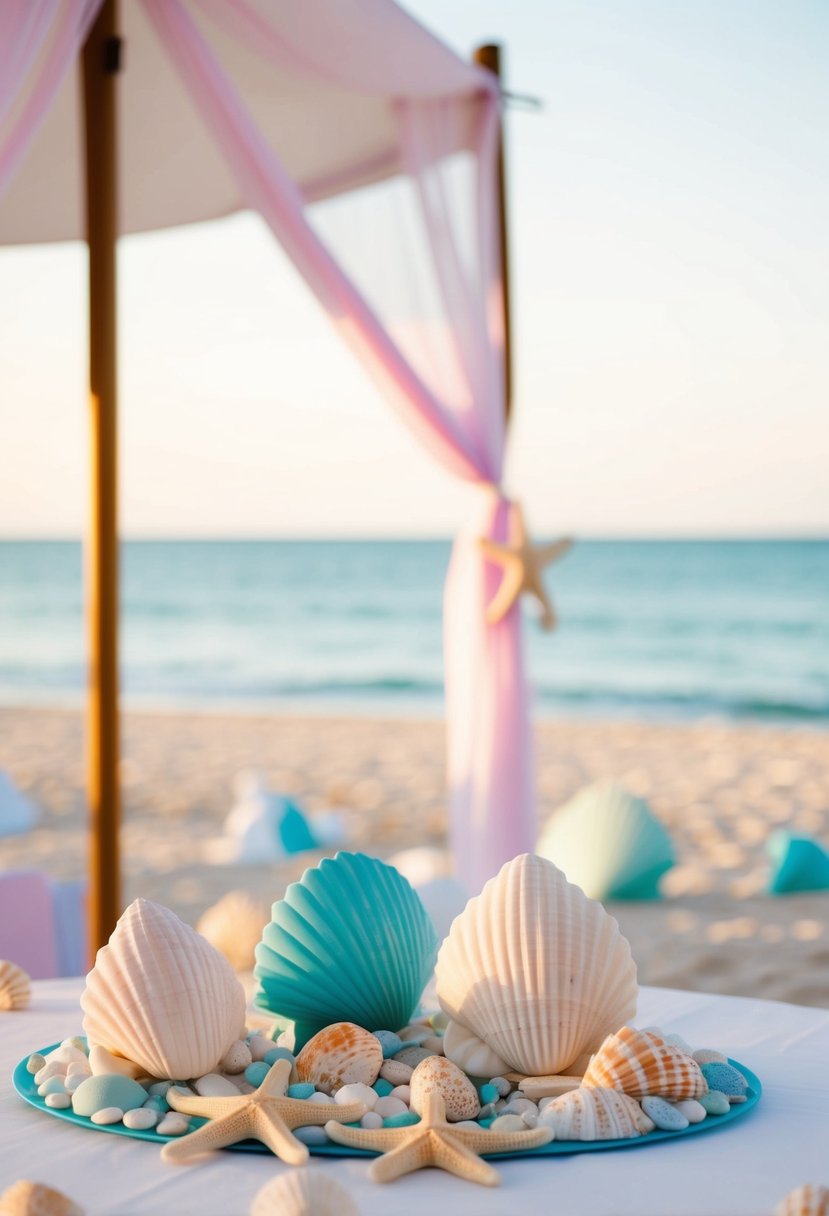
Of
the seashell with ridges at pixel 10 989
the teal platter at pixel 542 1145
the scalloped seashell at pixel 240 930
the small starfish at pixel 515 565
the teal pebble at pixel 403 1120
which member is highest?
the small starfish at pixel 515 565

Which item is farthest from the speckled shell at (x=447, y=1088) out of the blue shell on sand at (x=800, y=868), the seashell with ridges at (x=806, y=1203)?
the blue shell on sand at (x=800, y=868)

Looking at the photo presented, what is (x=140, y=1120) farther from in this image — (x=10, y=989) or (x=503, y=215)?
(x=503, y=215)

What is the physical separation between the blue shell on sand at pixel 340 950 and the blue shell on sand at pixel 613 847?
7.92 feet

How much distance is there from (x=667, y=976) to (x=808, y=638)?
1321 centimetres

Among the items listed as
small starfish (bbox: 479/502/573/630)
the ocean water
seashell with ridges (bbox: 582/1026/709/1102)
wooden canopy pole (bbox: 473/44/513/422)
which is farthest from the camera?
the ocean water

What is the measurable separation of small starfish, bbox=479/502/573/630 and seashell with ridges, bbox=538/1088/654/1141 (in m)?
2.00

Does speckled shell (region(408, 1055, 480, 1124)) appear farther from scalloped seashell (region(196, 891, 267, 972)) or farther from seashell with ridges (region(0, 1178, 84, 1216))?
scalloped seashell (region(196, 891, 267, 972))

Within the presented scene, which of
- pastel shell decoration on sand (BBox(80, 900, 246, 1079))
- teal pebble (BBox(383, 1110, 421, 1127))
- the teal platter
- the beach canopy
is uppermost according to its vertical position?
the beach canopy

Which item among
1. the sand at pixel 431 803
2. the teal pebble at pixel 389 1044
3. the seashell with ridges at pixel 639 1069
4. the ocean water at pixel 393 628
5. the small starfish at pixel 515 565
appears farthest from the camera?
the ocean water at pixel 393 628

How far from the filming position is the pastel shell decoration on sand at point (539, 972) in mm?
1134

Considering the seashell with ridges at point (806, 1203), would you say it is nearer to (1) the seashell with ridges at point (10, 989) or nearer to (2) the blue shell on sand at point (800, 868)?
(1) the seashell with ridges at point (10, 989)

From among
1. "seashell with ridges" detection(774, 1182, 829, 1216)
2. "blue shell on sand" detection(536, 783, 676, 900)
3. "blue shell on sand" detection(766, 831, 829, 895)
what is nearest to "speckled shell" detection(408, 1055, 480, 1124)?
"seashell with ridges" detection(774, 1182, 829, 1216)

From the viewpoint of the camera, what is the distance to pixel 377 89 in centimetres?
271

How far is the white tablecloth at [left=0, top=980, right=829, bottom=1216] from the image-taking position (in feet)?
3.02
